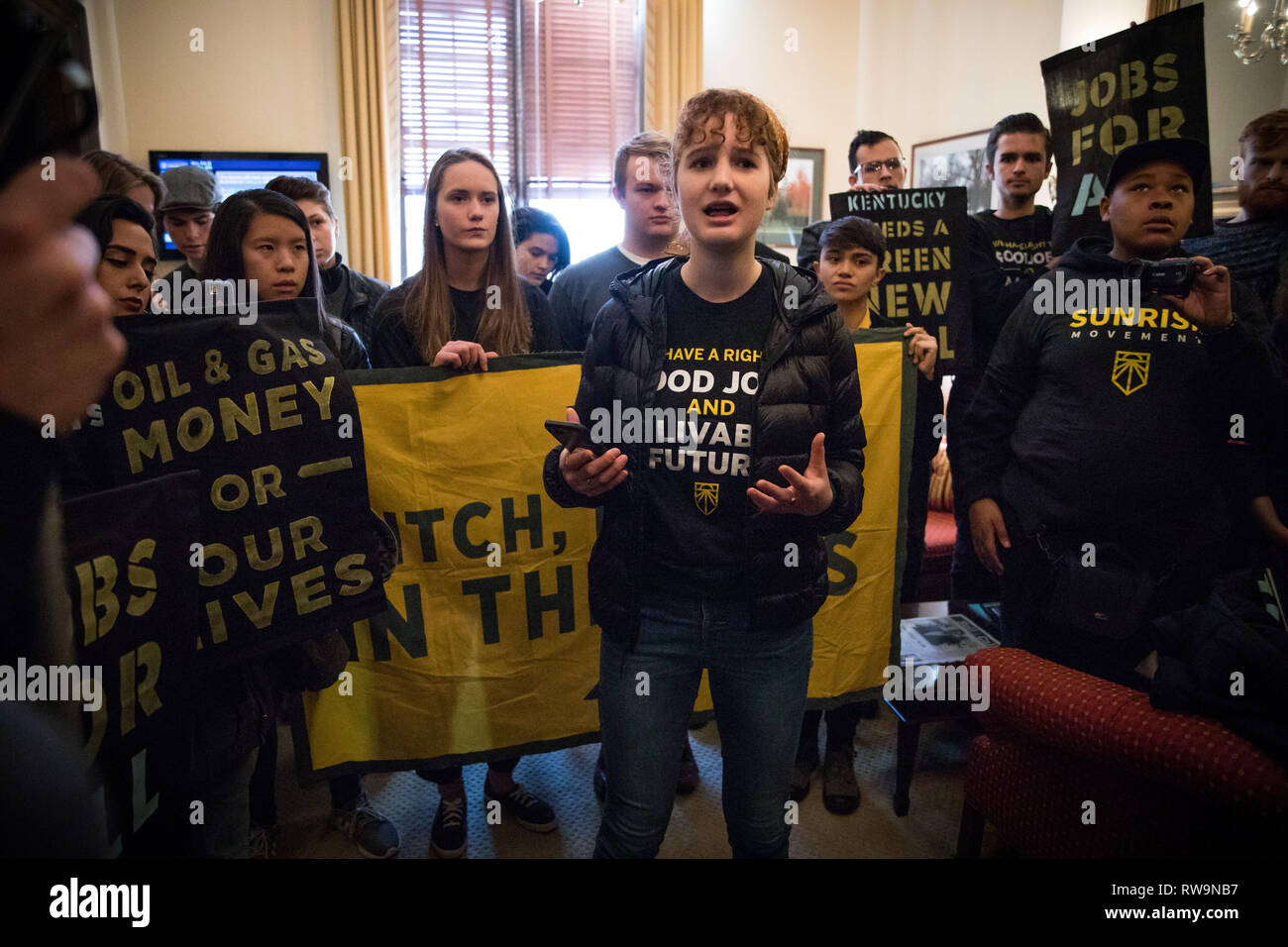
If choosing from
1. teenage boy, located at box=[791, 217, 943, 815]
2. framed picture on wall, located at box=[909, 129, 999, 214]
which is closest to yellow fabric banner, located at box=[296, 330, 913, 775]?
teenage boy, located at box=[791, 217, 943, 815]

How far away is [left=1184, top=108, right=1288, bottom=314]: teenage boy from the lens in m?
→ 2.22

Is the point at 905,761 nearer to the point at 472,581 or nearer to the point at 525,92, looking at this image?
the point at 472,581

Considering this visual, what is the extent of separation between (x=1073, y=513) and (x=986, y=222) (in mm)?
1596

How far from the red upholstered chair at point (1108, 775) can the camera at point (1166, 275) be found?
0.94 meters

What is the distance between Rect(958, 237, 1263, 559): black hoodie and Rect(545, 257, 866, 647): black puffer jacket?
803 millimetres

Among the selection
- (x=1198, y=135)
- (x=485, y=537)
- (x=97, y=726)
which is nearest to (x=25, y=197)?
(x=97, y=726)

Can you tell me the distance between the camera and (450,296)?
2.02 metres

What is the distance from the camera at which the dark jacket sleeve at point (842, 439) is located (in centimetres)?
128

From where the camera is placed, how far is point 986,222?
288 centimetres

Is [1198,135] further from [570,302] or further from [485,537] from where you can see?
[485,537]

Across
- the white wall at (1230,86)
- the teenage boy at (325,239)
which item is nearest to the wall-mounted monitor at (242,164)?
the teenage boy at (325,239)

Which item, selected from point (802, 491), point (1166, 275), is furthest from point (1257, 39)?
point (802, 491)

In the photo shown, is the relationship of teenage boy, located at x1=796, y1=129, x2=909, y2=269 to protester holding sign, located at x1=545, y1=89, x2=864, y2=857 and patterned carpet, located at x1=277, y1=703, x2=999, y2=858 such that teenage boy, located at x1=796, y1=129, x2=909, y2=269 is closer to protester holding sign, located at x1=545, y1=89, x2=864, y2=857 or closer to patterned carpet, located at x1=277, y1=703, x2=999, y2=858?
protester holding sign, located at x1=545, y1=89, x2=864, y2=857
